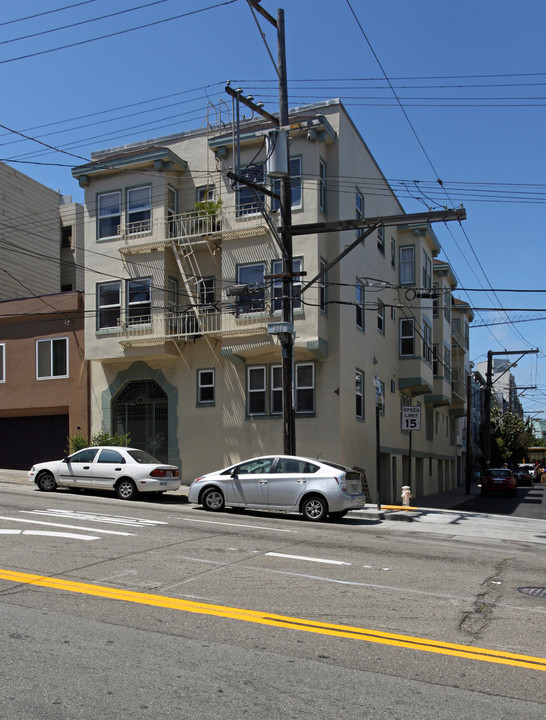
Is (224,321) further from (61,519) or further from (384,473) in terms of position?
(61,519)

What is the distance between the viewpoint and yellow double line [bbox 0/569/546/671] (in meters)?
6.25

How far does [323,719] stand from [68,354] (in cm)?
2389

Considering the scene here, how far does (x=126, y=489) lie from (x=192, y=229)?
9.76 m

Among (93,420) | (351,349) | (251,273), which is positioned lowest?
(93,420)

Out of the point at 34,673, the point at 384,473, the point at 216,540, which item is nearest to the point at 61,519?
the point at 216,540

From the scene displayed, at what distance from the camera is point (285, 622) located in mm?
7141

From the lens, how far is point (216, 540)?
475 inches

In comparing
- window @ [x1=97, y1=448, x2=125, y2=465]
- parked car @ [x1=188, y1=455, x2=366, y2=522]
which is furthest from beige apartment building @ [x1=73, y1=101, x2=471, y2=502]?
parked car @ [x1=188, y1=455, x2=366, y2=522]

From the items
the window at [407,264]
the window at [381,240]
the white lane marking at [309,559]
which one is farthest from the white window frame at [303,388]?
the white lane marking at [309,559]

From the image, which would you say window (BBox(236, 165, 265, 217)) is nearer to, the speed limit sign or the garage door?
the speed limit sign

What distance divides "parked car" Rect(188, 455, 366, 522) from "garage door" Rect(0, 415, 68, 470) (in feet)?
39.5

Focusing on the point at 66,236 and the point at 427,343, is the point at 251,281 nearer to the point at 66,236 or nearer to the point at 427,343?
the point at 427,343

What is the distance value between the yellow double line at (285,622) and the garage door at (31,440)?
19500mm

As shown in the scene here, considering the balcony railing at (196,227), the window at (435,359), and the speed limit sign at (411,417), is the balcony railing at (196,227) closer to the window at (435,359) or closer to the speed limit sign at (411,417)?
the speed limit sign at (411,417)
